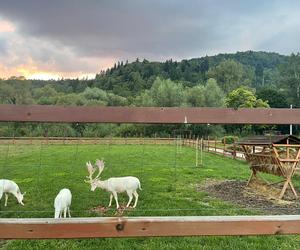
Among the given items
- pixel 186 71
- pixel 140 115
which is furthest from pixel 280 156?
pixel 186 71

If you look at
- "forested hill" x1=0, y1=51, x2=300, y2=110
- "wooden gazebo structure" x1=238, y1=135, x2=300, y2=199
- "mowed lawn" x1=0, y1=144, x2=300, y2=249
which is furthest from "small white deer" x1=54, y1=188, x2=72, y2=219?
"forested hill" x1=0, y1=51, x2=300, y2=110

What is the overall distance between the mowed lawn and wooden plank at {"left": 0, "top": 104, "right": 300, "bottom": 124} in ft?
4.04

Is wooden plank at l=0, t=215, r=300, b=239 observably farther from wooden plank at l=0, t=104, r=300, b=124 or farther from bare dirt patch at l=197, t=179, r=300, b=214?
bare dirt patch at l=197, t=179, r=300, b=214

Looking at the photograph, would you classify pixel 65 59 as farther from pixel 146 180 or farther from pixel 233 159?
pixel 146 180

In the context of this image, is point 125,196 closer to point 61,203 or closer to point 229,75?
point 61,203

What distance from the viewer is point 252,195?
10.9m

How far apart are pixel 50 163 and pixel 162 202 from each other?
31.0ft

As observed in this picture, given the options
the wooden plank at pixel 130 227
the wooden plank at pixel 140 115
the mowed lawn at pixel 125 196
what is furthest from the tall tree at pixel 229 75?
the wooden plank at pixel 130 227

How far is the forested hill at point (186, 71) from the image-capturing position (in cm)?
7875

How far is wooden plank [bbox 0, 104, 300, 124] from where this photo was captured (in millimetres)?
3123

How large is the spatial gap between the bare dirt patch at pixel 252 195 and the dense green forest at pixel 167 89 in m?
1.84

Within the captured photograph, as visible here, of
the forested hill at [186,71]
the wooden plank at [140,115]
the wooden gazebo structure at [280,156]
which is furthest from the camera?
the forested hill at [186,71]

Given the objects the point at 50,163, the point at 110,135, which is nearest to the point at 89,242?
the point at 110,135

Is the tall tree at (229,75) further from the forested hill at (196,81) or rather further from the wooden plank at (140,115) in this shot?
the wooden plank at (140,115)
